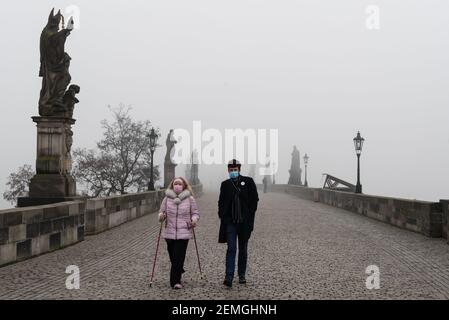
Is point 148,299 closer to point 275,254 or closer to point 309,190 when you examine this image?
point 275,254

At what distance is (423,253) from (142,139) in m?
38.5

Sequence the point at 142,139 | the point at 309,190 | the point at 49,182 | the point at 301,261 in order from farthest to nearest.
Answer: the point at 142,139 → the point at 309,190 → the point at 49,182 → the point at 301,261

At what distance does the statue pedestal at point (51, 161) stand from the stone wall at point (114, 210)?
0.68 metres

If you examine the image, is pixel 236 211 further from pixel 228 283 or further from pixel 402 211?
pixel 402 211

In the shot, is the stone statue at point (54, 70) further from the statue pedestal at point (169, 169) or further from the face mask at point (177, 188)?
the statue pedestal at point (169, 169)

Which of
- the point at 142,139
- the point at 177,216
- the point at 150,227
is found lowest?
the point at 150,227

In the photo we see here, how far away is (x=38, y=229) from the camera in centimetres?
934

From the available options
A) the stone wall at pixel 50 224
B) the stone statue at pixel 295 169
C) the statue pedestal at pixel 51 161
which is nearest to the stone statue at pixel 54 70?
the statue pedestal at pixel 51 161
